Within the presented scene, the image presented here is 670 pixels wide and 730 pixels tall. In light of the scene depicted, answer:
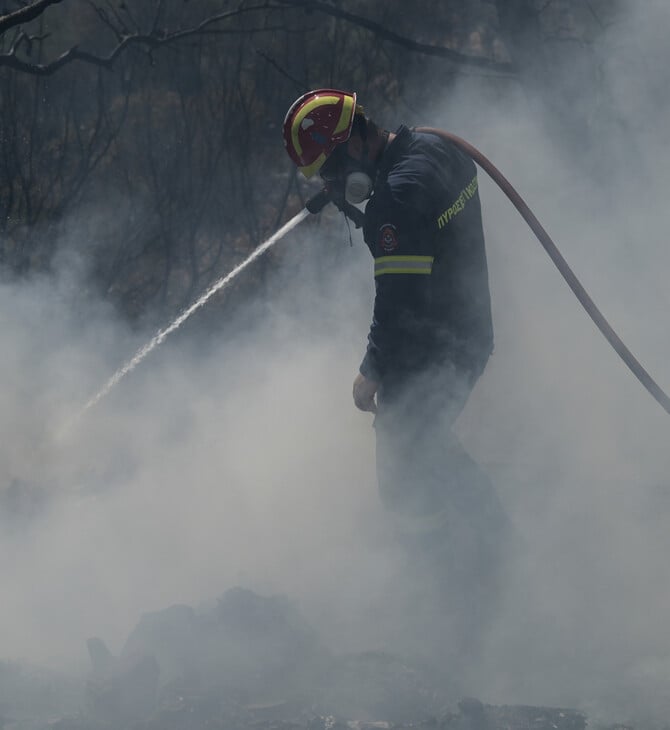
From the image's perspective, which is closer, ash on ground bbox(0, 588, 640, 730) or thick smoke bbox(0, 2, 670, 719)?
ash on ground bbox(0, 588, 640, 730)

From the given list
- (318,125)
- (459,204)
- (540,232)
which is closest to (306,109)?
(318,125)

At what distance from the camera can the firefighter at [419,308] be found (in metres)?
3.65

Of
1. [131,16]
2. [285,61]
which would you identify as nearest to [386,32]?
[285,61]

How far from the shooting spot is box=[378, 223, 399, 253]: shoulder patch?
3.59 m

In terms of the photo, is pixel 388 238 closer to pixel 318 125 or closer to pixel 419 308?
pixel 419 308

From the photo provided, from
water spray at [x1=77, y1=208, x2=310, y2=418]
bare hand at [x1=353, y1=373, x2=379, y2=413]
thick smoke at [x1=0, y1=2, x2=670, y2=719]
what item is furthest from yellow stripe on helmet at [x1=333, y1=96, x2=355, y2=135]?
water spray at [x1=77, y1=208, x2=310, y2=418]

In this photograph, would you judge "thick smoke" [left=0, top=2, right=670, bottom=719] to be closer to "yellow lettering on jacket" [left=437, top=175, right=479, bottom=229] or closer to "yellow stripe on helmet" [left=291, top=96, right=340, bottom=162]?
"yellow lettering on jacket" [left=437, top=175, right=479, bottom=229]

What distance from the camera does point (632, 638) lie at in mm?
3721

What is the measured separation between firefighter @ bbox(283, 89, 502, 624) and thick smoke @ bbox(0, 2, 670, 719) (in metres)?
0.33

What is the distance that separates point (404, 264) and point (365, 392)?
1.78 ft

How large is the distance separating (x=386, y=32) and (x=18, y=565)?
3.98m

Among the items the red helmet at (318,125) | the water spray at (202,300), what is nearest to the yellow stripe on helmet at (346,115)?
the red helmet at (318,125)

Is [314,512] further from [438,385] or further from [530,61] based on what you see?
[530,61]

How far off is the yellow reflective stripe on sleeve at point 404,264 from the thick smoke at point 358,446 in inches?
48.3
